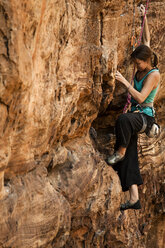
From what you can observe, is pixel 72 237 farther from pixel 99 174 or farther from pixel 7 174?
pixel 7 174

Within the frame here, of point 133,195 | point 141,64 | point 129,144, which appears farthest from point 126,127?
point 133,195

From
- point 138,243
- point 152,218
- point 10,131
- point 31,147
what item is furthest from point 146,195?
point 10,131


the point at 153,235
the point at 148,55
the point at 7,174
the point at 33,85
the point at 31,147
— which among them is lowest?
the point at 153,235

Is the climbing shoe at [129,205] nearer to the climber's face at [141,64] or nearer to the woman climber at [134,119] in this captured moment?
the woman climber at [134,119]

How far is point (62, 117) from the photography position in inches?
169

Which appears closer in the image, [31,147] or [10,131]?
[10,131]

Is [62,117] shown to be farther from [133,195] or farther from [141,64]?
[133,195]

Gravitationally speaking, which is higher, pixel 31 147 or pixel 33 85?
pixel 33 85

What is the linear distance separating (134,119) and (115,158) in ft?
2.10

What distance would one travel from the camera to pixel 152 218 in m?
8.06

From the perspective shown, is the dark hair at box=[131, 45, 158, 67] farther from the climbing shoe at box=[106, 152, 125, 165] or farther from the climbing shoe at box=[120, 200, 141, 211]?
the climbing shoe at box=[120, 200, 141, 211]

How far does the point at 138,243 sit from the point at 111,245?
782mm

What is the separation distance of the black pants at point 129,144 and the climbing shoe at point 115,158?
0.33 feet

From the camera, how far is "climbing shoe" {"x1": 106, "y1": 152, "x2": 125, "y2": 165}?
5312 mm
